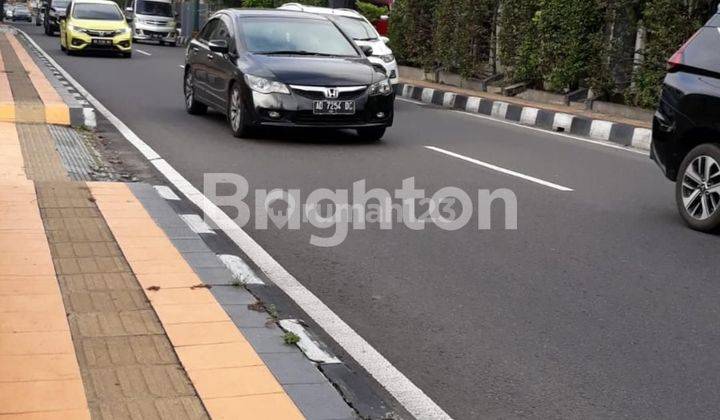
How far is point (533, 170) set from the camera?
1055 centimetres

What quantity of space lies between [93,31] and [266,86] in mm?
18198

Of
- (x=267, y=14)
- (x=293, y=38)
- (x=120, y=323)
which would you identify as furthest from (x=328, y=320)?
(x=267, y=14)

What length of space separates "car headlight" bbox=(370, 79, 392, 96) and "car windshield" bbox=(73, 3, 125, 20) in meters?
19.2

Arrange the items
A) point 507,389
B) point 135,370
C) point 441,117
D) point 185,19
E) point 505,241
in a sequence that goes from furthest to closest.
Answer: point 185,19, point 441,117, point 505,241, point 507,389, point 135,370

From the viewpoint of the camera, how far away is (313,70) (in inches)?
467

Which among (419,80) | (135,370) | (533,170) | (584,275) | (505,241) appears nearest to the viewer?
(135,370)

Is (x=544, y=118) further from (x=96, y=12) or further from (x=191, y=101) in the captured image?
(x=96, y=12)

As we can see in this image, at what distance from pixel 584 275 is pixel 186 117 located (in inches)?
358

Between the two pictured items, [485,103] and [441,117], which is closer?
[441,117]

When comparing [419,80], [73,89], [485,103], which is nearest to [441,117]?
[485,103]

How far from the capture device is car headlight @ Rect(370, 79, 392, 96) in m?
12.0

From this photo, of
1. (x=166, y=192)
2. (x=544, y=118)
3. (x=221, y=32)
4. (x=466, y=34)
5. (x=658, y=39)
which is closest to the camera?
(x=166, y=192)

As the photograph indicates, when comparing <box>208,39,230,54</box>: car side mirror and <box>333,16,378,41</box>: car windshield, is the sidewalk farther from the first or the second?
<box>333,16,378,41</box>: car windshield

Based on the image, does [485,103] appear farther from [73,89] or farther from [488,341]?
[488,341]
